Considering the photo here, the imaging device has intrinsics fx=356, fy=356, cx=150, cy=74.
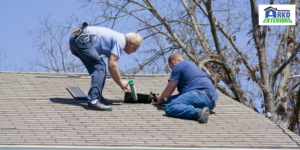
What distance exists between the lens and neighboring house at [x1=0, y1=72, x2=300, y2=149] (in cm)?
419

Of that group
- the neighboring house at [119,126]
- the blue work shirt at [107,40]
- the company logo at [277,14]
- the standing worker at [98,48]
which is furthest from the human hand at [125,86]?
the company logo at [277,14]

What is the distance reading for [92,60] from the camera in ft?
17.3

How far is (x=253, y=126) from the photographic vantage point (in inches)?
201

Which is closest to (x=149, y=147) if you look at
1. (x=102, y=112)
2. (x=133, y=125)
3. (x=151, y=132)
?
(x=151, y=132)

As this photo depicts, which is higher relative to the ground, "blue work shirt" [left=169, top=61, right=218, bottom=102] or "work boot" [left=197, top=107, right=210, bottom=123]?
"blue work shirt" [left=169, top=61, right=218, bottom=102]

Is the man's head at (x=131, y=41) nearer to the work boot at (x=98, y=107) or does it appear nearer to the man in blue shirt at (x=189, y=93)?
the man in blue shirt at (x=189, y=93)

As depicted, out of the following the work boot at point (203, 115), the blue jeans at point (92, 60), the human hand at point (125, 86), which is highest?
the blue jeans at point (92, 60)

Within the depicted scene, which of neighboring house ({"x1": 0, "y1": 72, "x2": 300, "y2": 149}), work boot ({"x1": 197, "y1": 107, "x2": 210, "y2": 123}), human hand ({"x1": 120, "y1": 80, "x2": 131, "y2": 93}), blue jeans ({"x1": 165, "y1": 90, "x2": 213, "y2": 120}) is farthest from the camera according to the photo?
human hand ({"x1": 120, "y1": 80, "x2": 131, "y2": 93})

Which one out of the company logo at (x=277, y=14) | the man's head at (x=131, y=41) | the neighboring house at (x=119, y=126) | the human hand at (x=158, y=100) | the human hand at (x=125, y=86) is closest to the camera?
the neighboring house at (x=119, y=126)

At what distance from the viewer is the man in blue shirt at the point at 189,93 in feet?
17.2

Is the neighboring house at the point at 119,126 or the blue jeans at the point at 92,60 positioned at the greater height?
the blue jeans at the point at 92,60

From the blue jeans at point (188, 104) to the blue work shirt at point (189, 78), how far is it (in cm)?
13

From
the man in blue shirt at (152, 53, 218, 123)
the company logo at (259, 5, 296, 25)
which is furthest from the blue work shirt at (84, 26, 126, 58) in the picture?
the company logo at (259, 5, 296, 25)

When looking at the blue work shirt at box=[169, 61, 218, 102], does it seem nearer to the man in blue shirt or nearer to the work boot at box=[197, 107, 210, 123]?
the man in blue shirt
